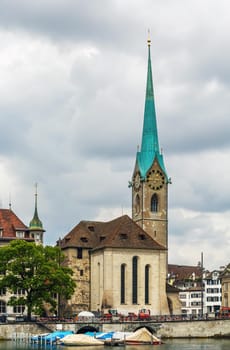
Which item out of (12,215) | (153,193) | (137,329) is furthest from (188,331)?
(153,193)

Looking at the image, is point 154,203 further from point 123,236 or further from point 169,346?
point 169,346

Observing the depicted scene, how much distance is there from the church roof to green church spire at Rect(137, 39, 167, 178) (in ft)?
72.7

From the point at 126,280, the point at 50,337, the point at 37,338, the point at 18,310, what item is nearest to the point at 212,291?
the point at 126,280

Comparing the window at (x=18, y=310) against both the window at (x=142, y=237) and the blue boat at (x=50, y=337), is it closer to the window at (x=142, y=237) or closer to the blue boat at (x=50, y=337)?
the window at (x=142, y=237)

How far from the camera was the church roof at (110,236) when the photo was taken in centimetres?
11371

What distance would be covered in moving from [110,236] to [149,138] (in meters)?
34.0

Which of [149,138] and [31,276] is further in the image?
[149,138]

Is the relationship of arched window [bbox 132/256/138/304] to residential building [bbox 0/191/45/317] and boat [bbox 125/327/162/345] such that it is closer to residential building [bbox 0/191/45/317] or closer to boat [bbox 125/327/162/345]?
residential building [bbox 0/191/45/317]

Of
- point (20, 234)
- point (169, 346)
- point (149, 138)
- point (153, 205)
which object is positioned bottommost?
point (169, 346)

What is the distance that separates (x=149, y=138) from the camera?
473 ft

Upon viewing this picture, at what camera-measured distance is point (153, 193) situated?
140m

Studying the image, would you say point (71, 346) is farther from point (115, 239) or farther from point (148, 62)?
point (148, 62)

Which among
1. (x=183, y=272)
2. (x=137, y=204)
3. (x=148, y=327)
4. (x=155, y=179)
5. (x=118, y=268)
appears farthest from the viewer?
(x=183, y=272)

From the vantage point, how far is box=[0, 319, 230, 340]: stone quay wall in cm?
9097
